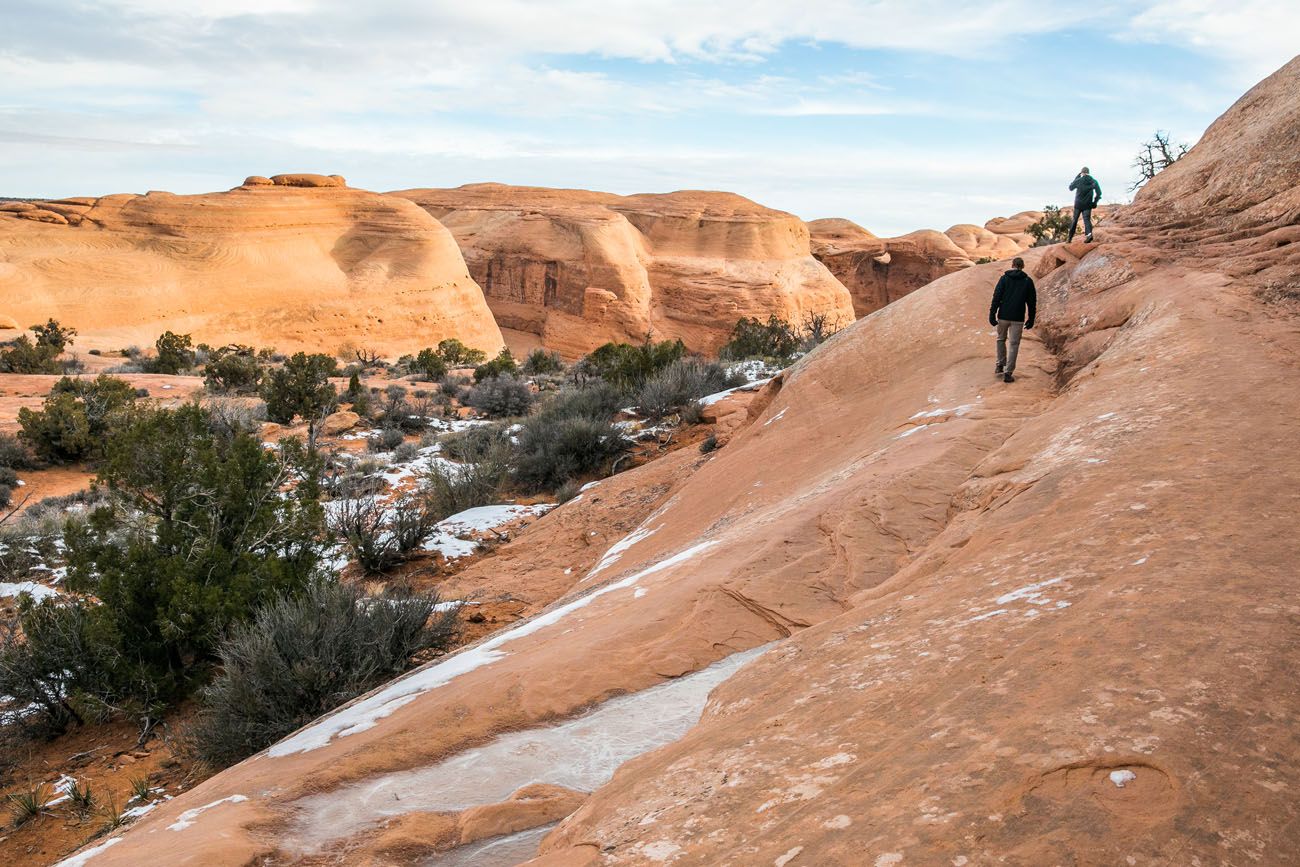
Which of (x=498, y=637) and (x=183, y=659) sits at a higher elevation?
(x=498, y=637)

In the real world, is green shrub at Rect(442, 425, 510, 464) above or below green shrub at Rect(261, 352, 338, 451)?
below

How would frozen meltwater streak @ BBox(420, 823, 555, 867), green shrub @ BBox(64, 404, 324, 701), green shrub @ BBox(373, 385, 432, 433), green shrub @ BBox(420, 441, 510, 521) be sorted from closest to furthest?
frozen meltwater streak @ BBox(420, 823, 555, 867) → green shrub @ BBox(64, 404, 324, 701) → green shrub @ BBox(420, 441, 510, 521) → green shrub @ BBox(373, 385, 432, 433)

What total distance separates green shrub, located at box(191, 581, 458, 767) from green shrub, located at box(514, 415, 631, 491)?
702cm

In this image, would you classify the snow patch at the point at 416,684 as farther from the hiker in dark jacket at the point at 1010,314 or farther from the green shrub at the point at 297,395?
the green shrub at the point at 297,395

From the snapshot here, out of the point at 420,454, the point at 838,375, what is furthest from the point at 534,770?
the point at 420,454

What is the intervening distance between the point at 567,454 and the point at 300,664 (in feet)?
27.3

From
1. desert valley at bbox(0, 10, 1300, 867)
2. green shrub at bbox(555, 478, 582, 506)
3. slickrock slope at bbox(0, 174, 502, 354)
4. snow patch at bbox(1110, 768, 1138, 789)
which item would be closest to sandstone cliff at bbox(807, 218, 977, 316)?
slickrock slope at bbox(0, 174, 502, 354)

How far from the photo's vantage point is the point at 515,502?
13125mm

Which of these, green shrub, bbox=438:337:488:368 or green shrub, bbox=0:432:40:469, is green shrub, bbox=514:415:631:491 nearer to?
green shrub, bbox=0:432:40:469

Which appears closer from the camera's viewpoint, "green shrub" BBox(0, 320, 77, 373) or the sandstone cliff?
"green shrub" BBox(0, 320, 77, 373)

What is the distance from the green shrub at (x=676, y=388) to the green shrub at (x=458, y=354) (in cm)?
1866

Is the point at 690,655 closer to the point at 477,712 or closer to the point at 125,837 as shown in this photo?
the point at 477,712

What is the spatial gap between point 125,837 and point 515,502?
9.42m

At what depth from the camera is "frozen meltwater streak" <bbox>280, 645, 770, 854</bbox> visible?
3.42 metres
